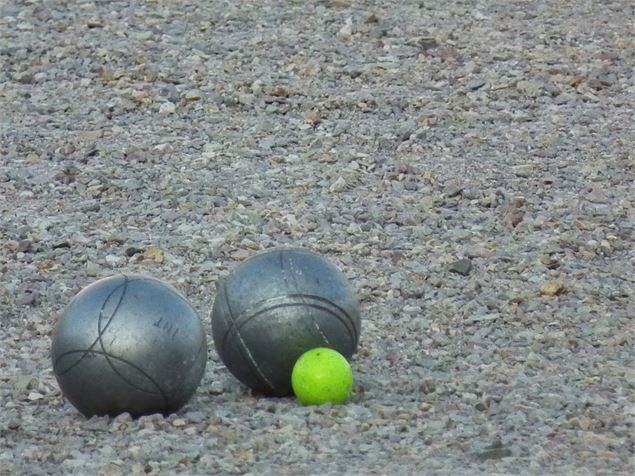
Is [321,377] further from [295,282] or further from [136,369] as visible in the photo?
→ [136,369]

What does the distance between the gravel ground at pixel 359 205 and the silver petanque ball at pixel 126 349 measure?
158 mm

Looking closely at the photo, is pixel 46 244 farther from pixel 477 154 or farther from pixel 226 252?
pixel 477 154

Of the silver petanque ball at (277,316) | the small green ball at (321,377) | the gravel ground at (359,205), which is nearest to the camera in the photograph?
the gravel ground at (359,205)

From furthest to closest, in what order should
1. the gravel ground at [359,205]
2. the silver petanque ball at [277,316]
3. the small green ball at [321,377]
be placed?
the silver petanque ball at [277,316], the small green ball at [321,377], the gravel ground at [359,205]

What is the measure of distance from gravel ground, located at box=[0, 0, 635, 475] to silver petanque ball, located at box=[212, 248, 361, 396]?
0.24 m

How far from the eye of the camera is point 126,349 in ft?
24.3

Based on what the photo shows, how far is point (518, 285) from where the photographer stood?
33.6 ft

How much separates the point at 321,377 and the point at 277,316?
44cm

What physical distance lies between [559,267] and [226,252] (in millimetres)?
2604

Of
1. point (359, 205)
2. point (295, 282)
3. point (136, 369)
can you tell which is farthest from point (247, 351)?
point (359, 205)

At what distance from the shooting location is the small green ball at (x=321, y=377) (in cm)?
766

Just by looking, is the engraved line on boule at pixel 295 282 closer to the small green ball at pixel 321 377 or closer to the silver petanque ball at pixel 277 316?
the silver petanque ball at pixel 277 316

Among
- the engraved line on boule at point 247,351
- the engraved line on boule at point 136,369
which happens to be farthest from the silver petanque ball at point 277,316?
→ the engraved line on boule at point 136,369

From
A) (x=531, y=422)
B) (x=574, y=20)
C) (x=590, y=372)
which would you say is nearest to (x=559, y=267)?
(x=590, y=372)
